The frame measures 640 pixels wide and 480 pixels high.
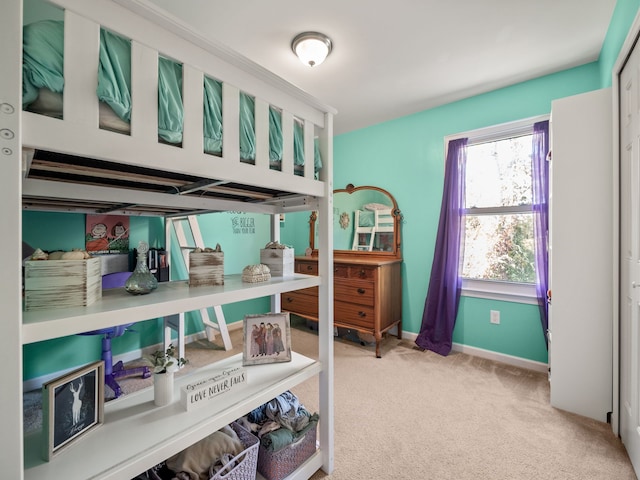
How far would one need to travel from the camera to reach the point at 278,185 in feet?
3.81

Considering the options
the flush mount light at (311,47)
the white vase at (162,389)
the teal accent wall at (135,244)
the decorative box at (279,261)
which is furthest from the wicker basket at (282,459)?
the flush mount light at (311,47)

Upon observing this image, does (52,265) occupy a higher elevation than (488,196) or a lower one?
lower

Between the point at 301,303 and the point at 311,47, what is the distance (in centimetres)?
241

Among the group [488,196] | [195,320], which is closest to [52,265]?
[195,320]

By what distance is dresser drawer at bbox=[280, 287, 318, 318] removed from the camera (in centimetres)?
316

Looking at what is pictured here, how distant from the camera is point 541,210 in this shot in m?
2.41

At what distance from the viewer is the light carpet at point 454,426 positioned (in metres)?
1.44

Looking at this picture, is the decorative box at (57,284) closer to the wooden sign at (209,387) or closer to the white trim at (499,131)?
the wooden sign at (209,387)

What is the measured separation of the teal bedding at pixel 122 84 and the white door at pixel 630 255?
1.80m

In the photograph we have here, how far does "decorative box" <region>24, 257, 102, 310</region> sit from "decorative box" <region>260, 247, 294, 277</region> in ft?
2.55

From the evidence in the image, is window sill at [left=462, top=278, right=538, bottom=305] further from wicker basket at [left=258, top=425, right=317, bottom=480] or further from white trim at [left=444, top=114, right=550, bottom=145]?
wicker basket at [left=258, top=425, right=317, bottom=480]

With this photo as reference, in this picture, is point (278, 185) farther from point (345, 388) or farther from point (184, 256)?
point (184, 256)

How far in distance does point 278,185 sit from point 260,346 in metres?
0.82

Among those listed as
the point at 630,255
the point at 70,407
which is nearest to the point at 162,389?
the point at 70,407
